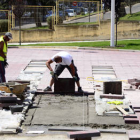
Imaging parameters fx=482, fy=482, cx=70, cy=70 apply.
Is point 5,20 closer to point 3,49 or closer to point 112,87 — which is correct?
point 3,49

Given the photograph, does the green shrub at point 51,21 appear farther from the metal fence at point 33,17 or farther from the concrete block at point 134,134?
the concrete block at point 134,134

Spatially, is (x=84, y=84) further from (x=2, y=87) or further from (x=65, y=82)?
(x=2, y=87)

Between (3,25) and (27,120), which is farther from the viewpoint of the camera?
(3,25)

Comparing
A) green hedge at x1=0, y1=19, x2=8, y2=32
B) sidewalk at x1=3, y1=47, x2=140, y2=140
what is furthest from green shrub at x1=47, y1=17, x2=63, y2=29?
sidewalk at x1=3, y1=47, x2=140, y2=140

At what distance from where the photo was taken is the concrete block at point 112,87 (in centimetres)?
1262

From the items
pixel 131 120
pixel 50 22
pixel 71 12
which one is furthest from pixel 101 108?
pixel 71 12

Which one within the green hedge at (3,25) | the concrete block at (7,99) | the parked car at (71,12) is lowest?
the concrete block at (7,99)

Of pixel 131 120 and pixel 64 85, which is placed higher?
pixel 64 85

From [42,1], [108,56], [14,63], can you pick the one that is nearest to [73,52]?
[108,56]

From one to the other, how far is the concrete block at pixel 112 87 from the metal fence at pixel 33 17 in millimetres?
19527

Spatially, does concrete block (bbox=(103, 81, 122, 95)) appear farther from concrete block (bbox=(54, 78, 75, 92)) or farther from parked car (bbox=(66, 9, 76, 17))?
parked car (bbox=(66, 9, 76, 17))

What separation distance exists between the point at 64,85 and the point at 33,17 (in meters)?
19.9

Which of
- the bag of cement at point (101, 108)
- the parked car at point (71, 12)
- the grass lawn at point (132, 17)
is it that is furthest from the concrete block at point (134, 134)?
the parked car at point (71, 12)

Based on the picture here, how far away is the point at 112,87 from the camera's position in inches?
498
